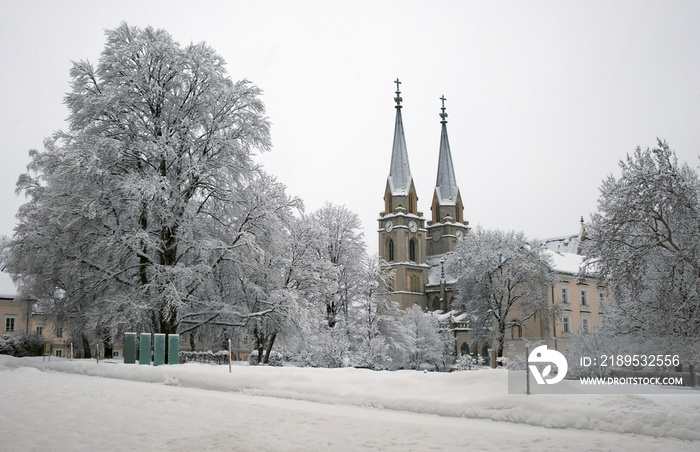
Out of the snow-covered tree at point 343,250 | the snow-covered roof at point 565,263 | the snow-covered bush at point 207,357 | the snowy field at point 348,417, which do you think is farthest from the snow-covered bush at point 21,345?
the snow-covered roof at point 565,263

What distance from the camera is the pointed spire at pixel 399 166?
319 feet

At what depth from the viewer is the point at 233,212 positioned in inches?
1043

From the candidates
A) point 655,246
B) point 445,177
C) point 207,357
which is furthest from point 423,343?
point 445,177

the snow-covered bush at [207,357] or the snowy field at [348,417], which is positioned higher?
the snowy field at [348,417]

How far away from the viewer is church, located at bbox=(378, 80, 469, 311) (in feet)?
301

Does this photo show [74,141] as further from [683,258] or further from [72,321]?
[683,258]

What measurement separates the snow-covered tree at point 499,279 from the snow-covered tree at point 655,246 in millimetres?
25584

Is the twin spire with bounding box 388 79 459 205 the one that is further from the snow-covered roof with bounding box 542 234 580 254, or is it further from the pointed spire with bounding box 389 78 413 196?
the snow-covered roof with bounding box 542 234 580 254

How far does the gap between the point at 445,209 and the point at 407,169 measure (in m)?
9.92

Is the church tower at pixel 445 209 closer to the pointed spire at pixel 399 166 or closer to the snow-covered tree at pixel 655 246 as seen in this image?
the pointed spire at pixel 399 166

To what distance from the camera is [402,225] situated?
96000 mm

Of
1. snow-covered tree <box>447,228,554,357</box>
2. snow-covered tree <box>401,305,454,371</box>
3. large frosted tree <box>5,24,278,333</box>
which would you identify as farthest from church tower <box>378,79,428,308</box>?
large frosted tree <box>5,24,278,333</box>

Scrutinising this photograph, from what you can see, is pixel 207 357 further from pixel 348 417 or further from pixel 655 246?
pixel 348 417

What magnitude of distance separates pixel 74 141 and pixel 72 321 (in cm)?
887
